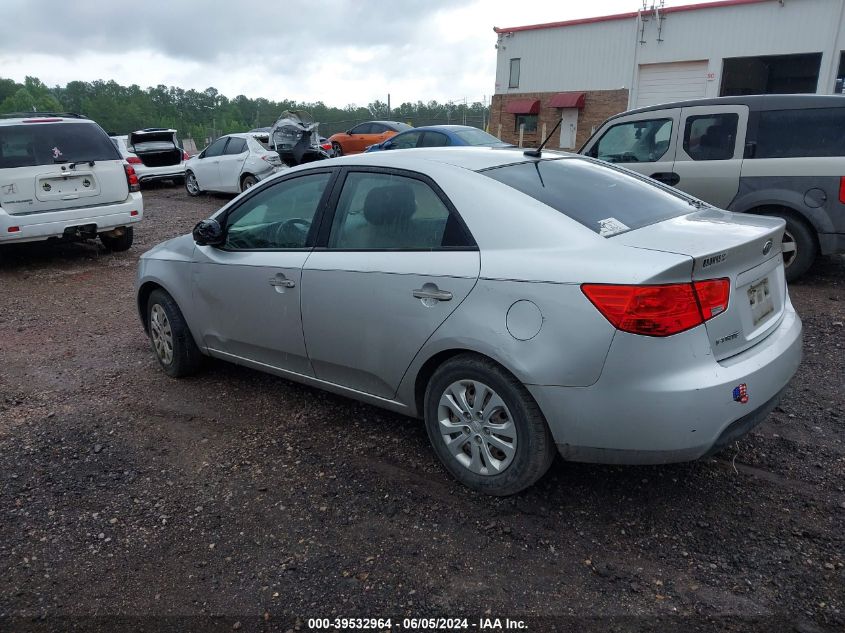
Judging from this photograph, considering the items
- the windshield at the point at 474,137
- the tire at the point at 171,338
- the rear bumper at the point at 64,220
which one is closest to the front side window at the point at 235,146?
the windshield at the point at 474,137

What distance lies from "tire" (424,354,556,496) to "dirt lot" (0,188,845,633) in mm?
160

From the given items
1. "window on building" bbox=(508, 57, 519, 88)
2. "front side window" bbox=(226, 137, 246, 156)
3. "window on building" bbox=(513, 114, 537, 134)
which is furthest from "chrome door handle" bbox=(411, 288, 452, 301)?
"window on building" bbox=(508, 57, 519, 88)

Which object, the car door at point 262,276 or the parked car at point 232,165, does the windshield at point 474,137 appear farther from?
the car door at point 262,276

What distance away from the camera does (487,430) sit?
3.05 m

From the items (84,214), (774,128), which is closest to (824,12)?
(774,128)

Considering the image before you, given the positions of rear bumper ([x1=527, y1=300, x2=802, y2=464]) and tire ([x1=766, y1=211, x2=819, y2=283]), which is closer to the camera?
rear bumper ([x1=527, y1=300, x2=802, y2=464])

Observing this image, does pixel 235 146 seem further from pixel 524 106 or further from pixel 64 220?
pixel 524 106

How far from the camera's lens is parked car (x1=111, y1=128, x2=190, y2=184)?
662 inches

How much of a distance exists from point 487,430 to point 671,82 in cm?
2740

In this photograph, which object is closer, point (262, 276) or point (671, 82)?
point (262, 276)

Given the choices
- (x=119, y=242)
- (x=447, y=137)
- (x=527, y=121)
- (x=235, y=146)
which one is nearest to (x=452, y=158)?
(x=119, y=242)

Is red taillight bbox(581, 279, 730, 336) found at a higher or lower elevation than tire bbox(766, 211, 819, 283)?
higher

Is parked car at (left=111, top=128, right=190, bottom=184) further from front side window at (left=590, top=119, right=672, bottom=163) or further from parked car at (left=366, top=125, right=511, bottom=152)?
front side window at (left=590, top=119, right=672, bottom=163)

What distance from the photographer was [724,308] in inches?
108
